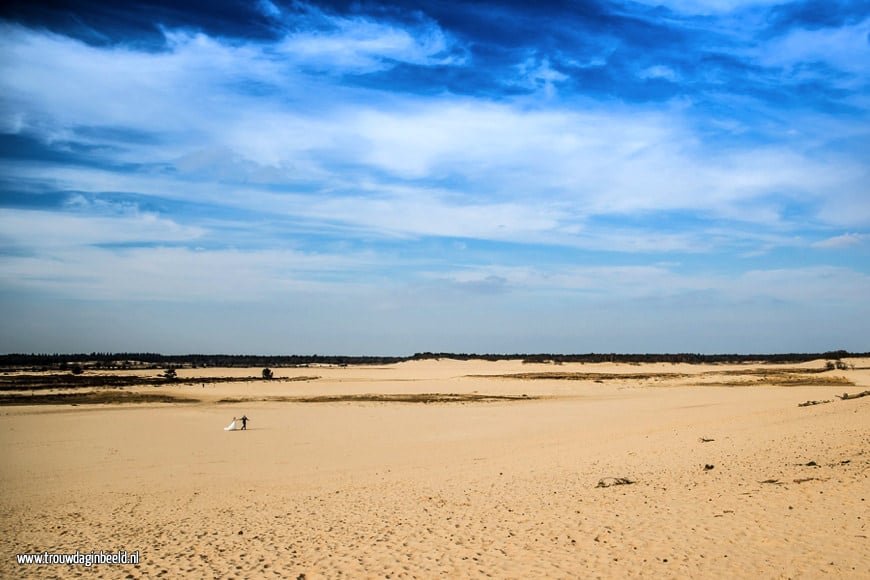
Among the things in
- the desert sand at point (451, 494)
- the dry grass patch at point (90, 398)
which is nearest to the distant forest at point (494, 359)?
the dry grass patch at point (90, 398)

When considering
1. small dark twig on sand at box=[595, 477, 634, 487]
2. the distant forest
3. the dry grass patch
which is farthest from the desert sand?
the distant forest

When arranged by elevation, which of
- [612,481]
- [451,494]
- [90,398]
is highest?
[612,481]

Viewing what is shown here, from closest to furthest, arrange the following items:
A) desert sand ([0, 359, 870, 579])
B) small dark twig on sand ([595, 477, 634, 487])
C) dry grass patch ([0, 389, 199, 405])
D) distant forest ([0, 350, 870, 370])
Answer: desert sand ([0, 359, 870, 579]), small dark twig on sand ([595, 477, 634, 487]), dry grass patch ([0, 389, 199, 405]), distant forest ([0, 350, 870, 370])

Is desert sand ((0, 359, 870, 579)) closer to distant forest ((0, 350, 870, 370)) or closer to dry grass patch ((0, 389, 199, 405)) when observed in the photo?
dry grass patch ((0, 389, 199, 405))

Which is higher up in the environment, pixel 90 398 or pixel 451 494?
pixel 451 494

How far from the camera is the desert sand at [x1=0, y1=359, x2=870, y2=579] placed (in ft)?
33.0

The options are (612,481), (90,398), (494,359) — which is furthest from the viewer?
(494,359)

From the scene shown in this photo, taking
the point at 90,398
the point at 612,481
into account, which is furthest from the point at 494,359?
the point at 612,481

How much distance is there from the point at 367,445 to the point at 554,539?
14732 mm

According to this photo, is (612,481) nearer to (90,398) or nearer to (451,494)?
(451,494)

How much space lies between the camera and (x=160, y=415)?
1420 inches

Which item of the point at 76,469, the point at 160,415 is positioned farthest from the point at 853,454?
the point at 160,415

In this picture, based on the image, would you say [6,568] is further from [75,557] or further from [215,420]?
[215,420]

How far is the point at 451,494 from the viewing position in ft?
50.8
